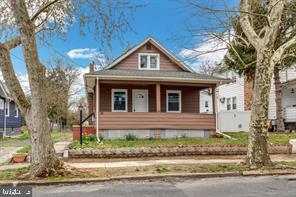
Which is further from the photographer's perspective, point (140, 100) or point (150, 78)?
point (140, 100)

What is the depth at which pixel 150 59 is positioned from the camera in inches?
869

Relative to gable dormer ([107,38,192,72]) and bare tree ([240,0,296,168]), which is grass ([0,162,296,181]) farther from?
gable dormer ([107,38,192,72])

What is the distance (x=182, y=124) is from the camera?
19.4 metres

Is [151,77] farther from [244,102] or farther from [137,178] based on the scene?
[244,102]

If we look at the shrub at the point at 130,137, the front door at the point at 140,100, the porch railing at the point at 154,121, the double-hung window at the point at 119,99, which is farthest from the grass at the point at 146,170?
the front door at the point at 140,100

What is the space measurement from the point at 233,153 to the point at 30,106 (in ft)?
30.2

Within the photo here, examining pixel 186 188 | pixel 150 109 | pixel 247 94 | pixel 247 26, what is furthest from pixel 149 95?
pixel 186 188

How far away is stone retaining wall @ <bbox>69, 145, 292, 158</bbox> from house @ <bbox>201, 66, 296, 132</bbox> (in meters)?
7.72

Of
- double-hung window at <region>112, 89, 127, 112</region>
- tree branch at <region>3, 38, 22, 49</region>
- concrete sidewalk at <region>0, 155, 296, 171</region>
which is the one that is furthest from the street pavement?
double-hung window at <region>112, 89, 127, 112</region>

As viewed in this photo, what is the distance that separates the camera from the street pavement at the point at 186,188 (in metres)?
7.46

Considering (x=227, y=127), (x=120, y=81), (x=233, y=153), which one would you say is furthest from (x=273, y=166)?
(x=227, y=127)

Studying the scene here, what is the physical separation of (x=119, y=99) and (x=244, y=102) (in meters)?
14.1

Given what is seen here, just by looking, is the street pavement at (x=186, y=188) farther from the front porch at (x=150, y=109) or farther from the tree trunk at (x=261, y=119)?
the front porch at (x=150, y=109)

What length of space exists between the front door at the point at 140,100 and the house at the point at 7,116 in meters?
15.5
